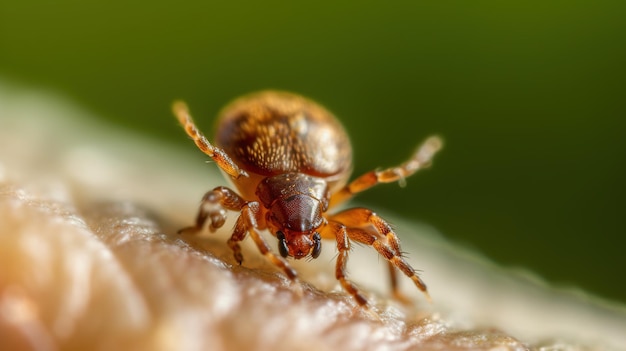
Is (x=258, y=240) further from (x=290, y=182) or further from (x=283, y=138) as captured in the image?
(x=283, y=138)

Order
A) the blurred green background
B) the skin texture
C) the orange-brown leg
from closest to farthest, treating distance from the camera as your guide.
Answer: the skin texture < the orange-brown leg < the blurred green background

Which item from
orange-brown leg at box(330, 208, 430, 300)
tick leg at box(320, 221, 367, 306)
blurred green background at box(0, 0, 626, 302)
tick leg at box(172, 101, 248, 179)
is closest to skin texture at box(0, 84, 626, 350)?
tick leg at box(320, 221, 367, 306)

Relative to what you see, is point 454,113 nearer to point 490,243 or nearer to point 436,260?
point 490,243

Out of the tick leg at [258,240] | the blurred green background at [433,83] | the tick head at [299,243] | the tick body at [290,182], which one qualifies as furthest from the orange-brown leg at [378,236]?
the blurred green background at [433,83]

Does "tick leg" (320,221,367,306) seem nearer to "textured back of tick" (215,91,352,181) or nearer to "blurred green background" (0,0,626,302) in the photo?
"textured back of tick" (215,91,352,181)

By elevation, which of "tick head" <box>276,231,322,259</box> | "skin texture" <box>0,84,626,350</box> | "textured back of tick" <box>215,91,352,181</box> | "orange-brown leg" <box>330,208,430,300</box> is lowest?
"skin texture" <box>0,84,626,350</box>

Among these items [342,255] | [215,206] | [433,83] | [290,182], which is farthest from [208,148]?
[433,83]
